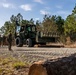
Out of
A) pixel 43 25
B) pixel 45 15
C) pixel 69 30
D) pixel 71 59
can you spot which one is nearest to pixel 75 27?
pixel 69 30

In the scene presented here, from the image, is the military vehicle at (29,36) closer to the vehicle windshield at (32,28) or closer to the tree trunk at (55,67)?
the vehicle windshield at (32,28)

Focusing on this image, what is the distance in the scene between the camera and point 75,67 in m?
6.16

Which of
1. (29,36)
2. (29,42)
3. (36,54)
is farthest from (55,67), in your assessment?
(29,36)

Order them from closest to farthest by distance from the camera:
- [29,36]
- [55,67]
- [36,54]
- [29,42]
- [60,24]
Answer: [55,67] < [36,54] < [29,42] < [29,36] < [60,24]

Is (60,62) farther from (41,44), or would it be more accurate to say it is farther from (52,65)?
(41,44)

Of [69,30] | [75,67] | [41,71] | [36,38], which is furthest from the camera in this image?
[69,30]

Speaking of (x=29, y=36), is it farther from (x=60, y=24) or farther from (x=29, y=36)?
(x=60, y=24)

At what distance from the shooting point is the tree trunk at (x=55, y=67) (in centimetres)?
582

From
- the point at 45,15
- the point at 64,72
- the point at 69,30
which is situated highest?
the point at 45,15

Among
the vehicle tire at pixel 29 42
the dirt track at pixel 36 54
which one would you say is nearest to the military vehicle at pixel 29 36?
the vehicle tire at pixel 29 42

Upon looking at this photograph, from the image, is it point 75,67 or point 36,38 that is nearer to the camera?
point 75,67

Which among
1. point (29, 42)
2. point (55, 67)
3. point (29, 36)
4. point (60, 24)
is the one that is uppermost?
point (60, 24)

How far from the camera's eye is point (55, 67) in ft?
19.6

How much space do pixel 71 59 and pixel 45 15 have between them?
69.5m
